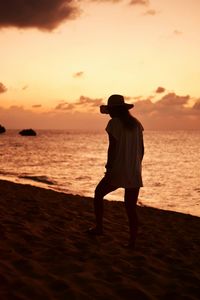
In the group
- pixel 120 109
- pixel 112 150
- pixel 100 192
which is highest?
pixel 120 109

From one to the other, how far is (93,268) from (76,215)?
158 inches

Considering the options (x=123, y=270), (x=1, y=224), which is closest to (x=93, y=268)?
(x=123, y=270)

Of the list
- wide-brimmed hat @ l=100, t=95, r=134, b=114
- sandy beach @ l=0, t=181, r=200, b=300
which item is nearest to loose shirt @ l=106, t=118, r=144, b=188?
wide-brimmed hat @ l=100, t=95, r=134, b=114

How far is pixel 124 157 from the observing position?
546 centimetres

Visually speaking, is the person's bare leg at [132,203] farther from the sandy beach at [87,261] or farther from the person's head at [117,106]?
the person's head at [117,106]

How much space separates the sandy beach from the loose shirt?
111 centimetres

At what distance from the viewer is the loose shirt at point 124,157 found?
214 inches

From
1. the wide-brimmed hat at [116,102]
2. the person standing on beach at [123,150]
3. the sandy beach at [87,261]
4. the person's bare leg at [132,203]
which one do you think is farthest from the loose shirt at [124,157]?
the sandy beach at [87,261]

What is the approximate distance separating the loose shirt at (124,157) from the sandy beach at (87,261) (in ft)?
3.63

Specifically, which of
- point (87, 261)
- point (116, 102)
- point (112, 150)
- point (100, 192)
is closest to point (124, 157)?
point (112, 150)

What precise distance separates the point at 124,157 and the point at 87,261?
1.58 meters

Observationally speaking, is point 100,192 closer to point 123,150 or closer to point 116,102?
point 123,150

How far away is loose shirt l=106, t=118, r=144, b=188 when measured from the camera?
214 inches

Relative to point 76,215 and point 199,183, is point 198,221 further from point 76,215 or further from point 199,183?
point 199,183
